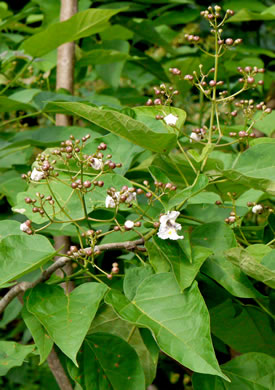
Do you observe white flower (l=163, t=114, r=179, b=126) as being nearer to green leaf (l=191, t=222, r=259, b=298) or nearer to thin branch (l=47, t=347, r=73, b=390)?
green leaf (l=191, t=222, r=259, b=298)

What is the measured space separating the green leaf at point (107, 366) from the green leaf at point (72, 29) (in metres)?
0.65

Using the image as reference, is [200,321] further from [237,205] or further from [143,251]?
[237,205]

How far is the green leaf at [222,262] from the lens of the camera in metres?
0.75

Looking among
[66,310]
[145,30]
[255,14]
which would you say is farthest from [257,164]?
[145,30]

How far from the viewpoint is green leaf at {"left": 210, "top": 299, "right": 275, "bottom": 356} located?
2.76 feet

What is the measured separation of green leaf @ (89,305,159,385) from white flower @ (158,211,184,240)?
21 cm

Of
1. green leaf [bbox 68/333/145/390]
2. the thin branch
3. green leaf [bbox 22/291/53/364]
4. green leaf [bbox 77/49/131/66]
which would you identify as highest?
green leaf [bbox 77/49/131/66]

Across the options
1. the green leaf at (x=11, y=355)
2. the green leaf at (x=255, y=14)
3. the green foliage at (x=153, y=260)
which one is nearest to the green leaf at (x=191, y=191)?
the green foliage at (x=153, y=260)

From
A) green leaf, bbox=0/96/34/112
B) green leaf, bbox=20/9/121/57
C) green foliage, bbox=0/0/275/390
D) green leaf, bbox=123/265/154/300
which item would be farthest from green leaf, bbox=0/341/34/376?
green leaf, bbox=20/9/121/57

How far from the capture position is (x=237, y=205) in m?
0.95

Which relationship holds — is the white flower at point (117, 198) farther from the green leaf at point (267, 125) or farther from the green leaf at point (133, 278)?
the green leaf at point (267, 125)

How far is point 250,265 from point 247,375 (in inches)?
7.5

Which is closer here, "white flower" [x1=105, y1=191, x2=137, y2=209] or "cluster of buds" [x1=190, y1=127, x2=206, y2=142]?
"white flower" [x1=105, y1=191, x2=137, y2=209]

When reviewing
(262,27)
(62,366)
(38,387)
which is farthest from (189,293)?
(262,27)
